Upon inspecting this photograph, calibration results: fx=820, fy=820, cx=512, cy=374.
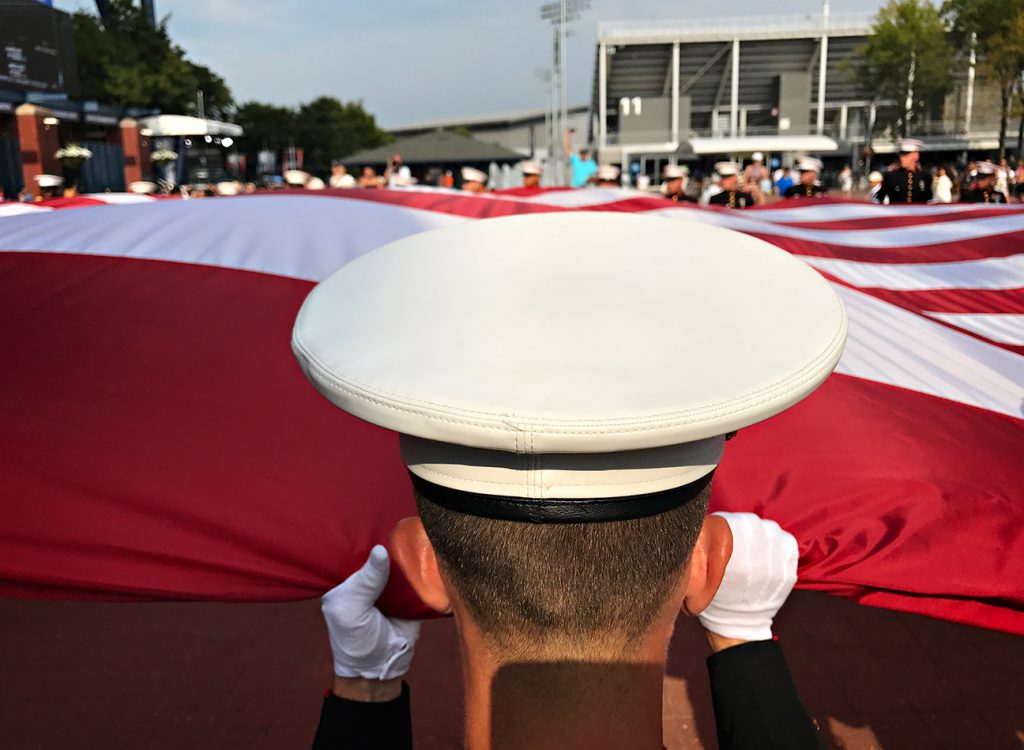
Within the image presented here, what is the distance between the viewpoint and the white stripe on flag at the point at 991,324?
2426 millimetres

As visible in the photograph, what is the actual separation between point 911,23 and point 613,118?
53.0 feet

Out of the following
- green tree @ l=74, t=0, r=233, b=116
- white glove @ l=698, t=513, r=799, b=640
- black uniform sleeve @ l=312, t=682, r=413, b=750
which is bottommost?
black uniform sleeve @ l=312, t=682, r=413, b=750

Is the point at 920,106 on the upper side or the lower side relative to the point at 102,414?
upper

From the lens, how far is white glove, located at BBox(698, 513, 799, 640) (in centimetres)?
129

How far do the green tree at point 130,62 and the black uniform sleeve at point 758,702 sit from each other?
28.5 metres

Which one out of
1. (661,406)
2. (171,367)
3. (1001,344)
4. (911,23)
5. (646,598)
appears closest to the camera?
(661,406)

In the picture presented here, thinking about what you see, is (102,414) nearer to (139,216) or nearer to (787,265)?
(139,216)

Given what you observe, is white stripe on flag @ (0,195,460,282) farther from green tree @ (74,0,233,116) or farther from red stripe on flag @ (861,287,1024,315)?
green tree @ (74,0,233,116)

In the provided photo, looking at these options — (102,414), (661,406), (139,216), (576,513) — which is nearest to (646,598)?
(576,513)

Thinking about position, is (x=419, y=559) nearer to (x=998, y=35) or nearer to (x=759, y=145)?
(x=998, y=35)

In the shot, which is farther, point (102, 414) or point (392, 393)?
point (102, 414)

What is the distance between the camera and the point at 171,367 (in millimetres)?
1772

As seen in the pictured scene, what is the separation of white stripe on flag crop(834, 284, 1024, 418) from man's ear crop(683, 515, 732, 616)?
1128 mm

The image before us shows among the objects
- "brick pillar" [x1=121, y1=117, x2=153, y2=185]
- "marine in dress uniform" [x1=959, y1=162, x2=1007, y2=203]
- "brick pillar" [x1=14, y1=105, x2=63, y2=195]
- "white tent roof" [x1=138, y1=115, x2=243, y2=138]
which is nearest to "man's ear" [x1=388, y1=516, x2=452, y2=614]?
"marine in dress uniform" [x1=959, y1=162, x2=1007, y2=203]
